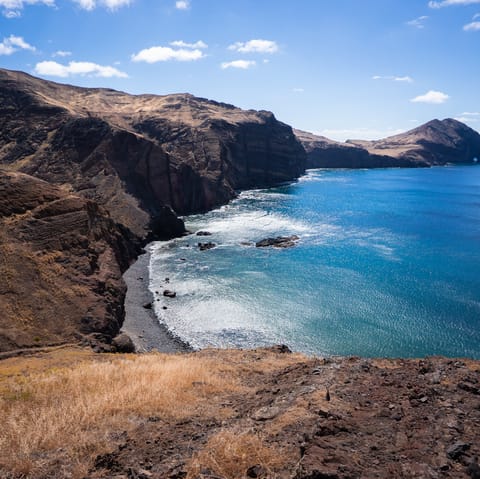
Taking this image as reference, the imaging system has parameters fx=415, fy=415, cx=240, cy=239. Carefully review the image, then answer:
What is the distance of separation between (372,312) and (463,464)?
45548 mm

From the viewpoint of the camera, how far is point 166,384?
2198 cm

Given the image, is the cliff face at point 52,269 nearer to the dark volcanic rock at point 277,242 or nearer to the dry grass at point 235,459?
the dry grass at point 235,459

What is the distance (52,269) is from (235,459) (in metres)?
42.5

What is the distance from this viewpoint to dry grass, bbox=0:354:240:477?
1383 cm

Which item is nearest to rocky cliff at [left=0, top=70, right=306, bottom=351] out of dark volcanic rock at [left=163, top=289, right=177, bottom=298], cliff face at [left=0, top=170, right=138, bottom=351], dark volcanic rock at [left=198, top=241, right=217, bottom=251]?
cliff face at [left=0, top=170, right=138, bottom=351]

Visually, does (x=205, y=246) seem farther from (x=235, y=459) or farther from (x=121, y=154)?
(x=235, y=459)

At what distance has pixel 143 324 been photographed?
175 ft

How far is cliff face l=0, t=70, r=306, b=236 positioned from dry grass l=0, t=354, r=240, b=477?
224 feet

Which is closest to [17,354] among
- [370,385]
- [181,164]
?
[370,385]

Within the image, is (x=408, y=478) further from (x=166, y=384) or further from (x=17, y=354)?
(x=17, y=354)

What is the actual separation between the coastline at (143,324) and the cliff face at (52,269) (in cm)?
242

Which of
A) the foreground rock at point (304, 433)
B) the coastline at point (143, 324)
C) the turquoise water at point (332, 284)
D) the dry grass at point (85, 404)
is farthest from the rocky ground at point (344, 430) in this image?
the turquoise water at point (332, 284)

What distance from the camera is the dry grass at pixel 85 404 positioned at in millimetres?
13828

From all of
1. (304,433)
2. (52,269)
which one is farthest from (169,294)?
(304,433)
